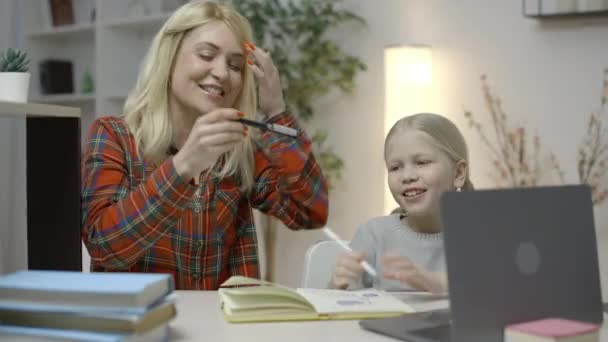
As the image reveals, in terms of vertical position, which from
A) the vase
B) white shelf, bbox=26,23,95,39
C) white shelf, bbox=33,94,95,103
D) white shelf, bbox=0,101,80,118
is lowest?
white shelf, bbox=0,101,80,118

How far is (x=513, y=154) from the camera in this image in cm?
308

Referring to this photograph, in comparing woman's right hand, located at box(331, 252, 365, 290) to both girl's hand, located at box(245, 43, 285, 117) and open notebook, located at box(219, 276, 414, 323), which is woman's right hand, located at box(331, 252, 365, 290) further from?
girl's hand, located at box(245, 43, 285, 117)

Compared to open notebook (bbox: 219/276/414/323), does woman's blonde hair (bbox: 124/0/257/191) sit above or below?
above

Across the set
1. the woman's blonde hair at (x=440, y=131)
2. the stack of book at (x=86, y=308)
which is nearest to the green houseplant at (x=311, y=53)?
the woman's blonde hair at (x=440, y=131)

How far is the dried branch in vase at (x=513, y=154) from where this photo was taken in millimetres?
3000

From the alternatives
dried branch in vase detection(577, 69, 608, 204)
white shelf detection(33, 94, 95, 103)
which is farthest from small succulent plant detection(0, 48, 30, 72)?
white shelf detection(33, 94, 95, 103)

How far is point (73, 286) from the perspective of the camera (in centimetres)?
102

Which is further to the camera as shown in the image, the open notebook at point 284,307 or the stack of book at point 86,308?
the open notebook at point 284,307

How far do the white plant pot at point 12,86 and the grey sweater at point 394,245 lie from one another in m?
0.79

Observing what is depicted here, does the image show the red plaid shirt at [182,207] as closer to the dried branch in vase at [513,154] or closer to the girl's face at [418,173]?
the girl's face at [418,173]

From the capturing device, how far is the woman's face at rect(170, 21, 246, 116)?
1772 millimetres

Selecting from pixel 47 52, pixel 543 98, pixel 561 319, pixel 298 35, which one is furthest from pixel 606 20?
pixel 47 52

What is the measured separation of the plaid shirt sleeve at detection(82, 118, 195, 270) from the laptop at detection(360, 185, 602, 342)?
490 millimetres

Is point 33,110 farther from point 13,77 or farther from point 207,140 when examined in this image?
point 207,140
